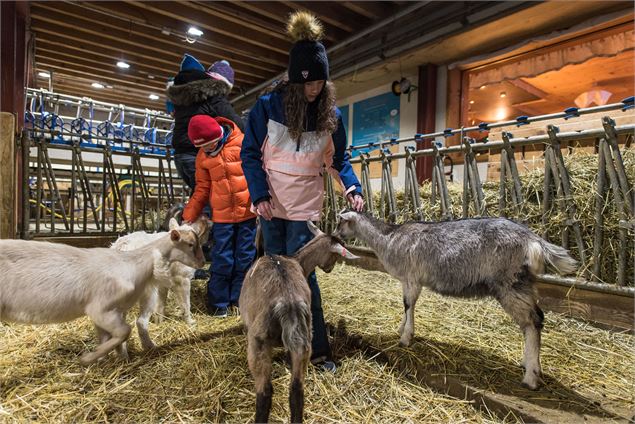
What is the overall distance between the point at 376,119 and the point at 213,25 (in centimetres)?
466

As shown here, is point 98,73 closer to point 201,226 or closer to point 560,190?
point 201,226

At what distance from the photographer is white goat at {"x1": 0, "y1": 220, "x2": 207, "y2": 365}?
2195 millimetres

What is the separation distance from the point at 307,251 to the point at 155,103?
1535 cm

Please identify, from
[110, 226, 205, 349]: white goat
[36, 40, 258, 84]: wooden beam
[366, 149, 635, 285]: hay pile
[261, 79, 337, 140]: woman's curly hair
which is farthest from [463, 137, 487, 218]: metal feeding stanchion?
[36, 40, 258, 84]: wooden beam

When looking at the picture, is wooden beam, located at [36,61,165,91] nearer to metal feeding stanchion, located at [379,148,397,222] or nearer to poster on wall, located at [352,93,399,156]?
poster on wall, located at [352,93,399,156]

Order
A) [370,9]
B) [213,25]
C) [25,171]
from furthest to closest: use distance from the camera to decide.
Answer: [213,25] < [370,9] < [25,171]

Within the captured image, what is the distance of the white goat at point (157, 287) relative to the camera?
9.20 ft

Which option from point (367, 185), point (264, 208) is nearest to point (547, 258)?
point (264, 208)

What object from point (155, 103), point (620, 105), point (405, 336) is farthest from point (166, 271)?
point (155, 103)

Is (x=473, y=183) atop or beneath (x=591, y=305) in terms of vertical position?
atop

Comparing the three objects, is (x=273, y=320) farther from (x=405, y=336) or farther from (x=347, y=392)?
(x=405, y=336)

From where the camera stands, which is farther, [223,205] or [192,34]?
[192,34]

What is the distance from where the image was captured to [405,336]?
2.80 meters

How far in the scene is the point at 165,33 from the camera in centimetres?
840
